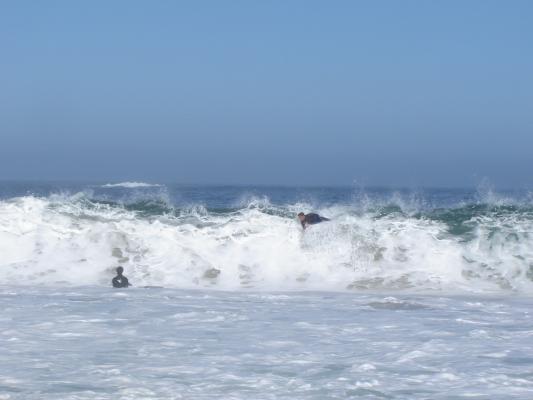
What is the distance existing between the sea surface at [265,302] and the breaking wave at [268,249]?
0.05 metres

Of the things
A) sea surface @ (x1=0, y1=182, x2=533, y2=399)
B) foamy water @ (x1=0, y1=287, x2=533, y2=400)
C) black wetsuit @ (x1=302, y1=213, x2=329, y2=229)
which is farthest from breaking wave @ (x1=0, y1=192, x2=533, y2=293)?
foamy water @ (x1=0, y1=287, x2=533, y2=400)

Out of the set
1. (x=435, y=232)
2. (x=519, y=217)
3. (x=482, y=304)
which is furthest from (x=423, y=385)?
(x=519, y=217)

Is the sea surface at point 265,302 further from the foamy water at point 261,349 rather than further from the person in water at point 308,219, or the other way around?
the person in water at point 308,219

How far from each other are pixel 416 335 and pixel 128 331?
124 inches

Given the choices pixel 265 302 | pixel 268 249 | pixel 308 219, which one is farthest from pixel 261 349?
pixel 308 219

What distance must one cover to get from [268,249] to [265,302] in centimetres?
608

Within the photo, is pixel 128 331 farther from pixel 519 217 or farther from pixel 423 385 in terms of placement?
pixel 519 217

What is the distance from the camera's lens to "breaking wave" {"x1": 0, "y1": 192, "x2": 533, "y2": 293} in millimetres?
16406

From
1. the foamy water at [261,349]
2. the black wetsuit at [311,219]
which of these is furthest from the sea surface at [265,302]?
the black wetsuit at [311,219]

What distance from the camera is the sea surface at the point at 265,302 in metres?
7.29

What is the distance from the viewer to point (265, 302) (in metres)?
12.4

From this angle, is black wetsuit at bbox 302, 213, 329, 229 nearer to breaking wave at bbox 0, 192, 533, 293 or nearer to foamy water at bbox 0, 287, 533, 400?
breaking wave at bbox 0, 192, 533, 293

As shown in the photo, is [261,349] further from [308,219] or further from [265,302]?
[308,219]

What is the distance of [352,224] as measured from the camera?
1927cm
